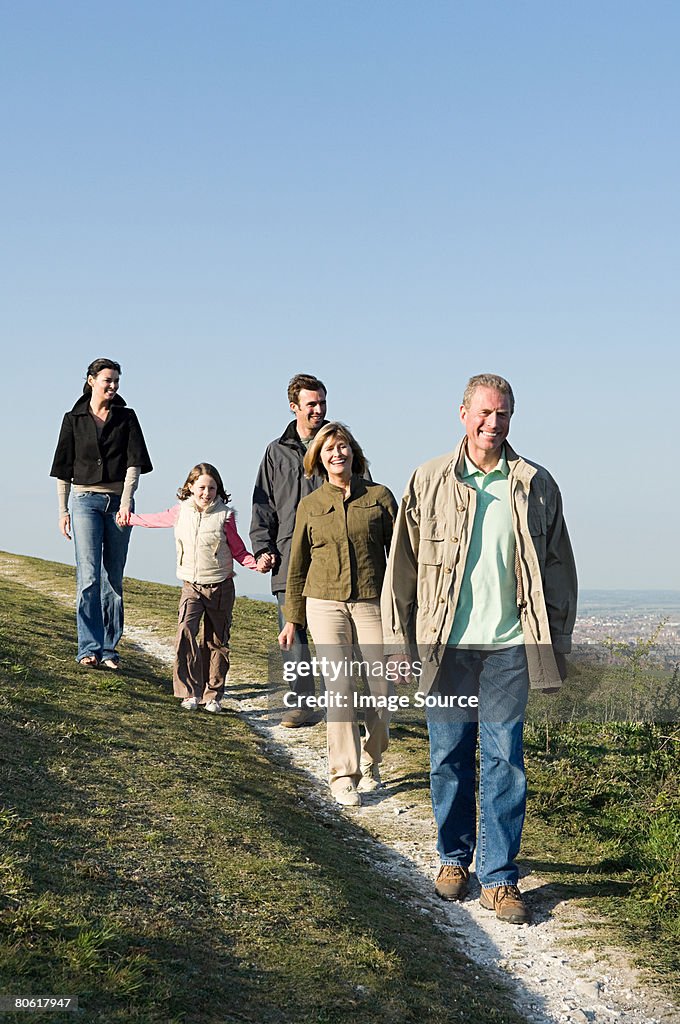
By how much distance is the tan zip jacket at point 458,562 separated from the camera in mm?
5727

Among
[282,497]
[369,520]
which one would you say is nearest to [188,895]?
[369,520]

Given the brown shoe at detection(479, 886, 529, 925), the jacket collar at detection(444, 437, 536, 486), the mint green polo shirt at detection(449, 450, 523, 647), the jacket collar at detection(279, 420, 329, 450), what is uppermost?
the jacket collar at detection(279, 420, 329, 450)

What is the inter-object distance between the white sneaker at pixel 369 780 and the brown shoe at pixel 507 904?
7.35ft

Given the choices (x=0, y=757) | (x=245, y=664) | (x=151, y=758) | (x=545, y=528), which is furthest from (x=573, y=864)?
(x=245, y=664)

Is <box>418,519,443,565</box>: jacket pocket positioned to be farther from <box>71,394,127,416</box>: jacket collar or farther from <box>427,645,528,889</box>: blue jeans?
<box>71,394,127,416</box>: jacket collar

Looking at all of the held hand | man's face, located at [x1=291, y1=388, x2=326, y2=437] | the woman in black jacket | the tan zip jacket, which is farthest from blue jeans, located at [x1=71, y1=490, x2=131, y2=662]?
the tan zip jacket

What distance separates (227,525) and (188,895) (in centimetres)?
534

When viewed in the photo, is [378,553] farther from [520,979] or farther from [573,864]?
[520,979]

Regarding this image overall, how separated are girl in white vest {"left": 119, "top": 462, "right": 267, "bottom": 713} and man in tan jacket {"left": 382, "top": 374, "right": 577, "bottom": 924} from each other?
4.21 m

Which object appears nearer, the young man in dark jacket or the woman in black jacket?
the young man in dark jacket

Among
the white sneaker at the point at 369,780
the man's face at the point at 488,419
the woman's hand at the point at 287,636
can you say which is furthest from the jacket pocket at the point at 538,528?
the white sneaker at the point at 369,780

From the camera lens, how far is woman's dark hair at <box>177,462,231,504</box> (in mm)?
10203

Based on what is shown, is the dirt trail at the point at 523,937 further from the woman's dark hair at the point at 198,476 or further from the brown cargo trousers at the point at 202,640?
the woman's dark hair at the point at 198,476

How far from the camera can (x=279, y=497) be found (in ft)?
31.2
